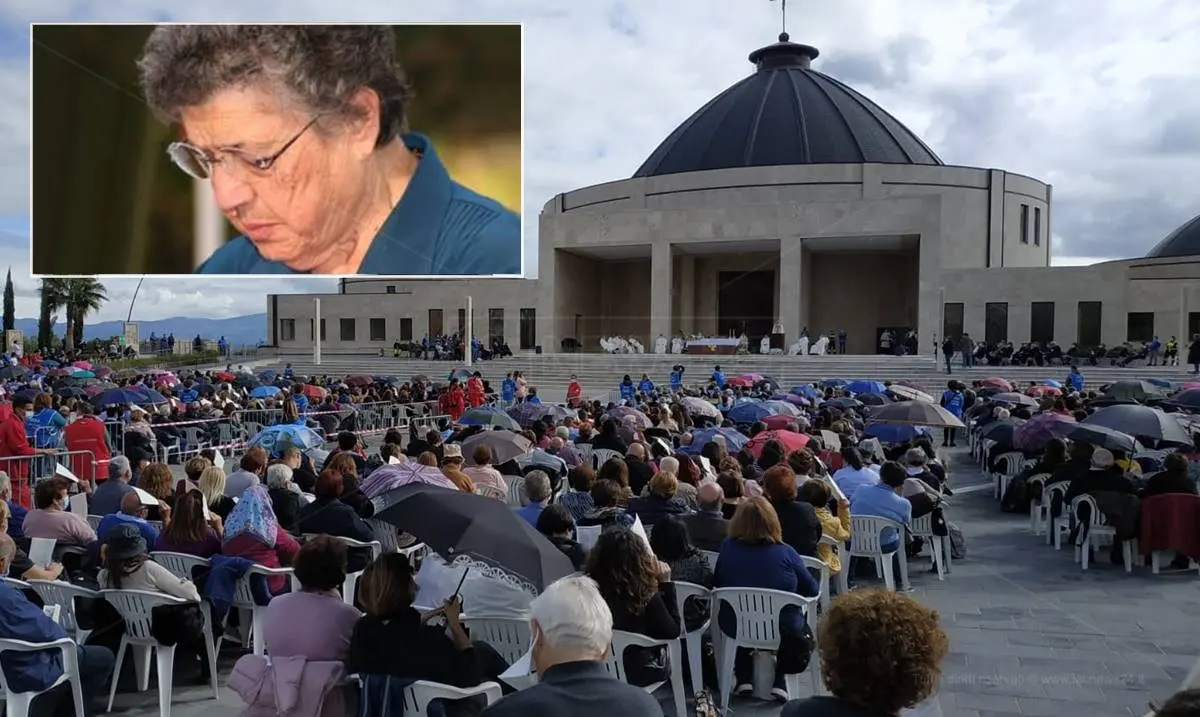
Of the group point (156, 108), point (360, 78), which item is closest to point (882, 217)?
point (360, 78)

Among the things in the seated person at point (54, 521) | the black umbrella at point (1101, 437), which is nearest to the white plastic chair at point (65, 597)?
the seated person at point (54, 521)

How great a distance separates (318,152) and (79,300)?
112ft

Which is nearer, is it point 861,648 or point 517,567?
point 861,648

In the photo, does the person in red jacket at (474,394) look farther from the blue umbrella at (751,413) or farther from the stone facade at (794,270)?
the stone facade at (794,270)

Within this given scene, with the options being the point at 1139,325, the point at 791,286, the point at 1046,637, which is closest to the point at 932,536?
the point at 1046,637

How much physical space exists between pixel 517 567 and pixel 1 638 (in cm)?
221

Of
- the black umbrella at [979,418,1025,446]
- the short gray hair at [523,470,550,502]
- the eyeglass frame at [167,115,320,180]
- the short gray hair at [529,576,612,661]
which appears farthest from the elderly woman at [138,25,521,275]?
the short gray hair at [529,576,612,661]

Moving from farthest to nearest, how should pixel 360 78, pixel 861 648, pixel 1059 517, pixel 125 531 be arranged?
pixel 360 78 < pixel 1059 517 < pixel 125 531 < pixel 861 648

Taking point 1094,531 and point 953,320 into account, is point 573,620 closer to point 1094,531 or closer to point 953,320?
point 1094,531

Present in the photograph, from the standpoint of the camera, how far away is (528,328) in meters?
46.6

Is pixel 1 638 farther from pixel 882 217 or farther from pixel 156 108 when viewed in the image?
pixel 882 217

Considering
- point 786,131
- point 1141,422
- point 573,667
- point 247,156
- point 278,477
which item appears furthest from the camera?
point 786,131

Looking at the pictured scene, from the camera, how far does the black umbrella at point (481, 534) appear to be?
3.90m

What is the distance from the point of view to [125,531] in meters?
4.71
